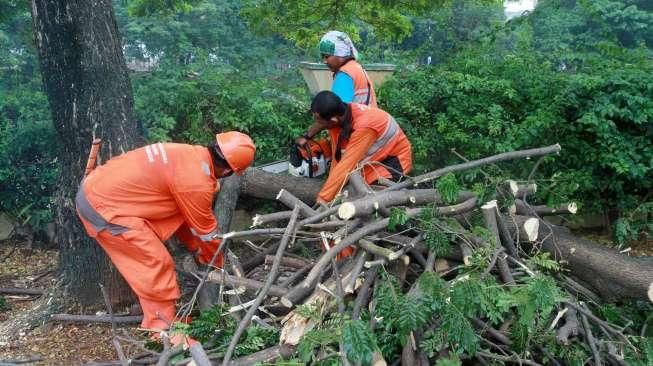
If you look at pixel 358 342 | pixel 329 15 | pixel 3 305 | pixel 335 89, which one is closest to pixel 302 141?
pixel 335 89

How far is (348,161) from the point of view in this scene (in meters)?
4.22

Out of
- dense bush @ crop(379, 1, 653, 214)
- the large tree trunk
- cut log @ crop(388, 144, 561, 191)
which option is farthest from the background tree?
cut log @ crop(388, 144, 561, 191)

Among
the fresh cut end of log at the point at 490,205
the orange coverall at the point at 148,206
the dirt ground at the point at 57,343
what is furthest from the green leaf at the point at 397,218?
the dirt ground at the point at 57,343

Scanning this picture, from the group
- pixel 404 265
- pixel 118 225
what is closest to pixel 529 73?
pixel 404 265

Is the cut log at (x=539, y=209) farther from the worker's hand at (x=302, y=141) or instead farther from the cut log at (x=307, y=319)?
the worker's hand at (x=302, y=141)

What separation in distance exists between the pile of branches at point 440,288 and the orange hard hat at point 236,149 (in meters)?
0.43

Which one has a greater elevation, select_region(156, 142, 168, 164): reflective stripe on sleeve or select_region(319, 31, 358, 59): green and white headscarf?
select_region(319, 31, 358, 59): green and white headscarf

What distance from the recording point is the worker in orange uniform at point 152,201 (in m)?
3.81

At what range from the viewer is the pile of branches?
2900 mm

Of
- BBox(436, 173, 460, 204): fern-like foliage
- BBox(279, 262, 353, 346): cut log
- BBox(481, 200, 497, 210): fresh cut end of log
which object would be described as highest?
BBox(436, 173, 460, 204): fern-like foliage

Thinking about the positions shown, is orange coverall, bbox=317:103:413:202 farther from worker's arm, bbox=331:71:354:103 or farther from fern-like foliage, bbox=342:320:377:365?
fern-like foliage, bbox=342:320:377:365

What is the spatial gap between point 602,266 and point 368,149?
1.79 metres

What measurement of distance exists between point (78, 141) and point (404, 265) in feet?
8.77

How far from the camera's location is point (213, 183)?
12.8 feet
